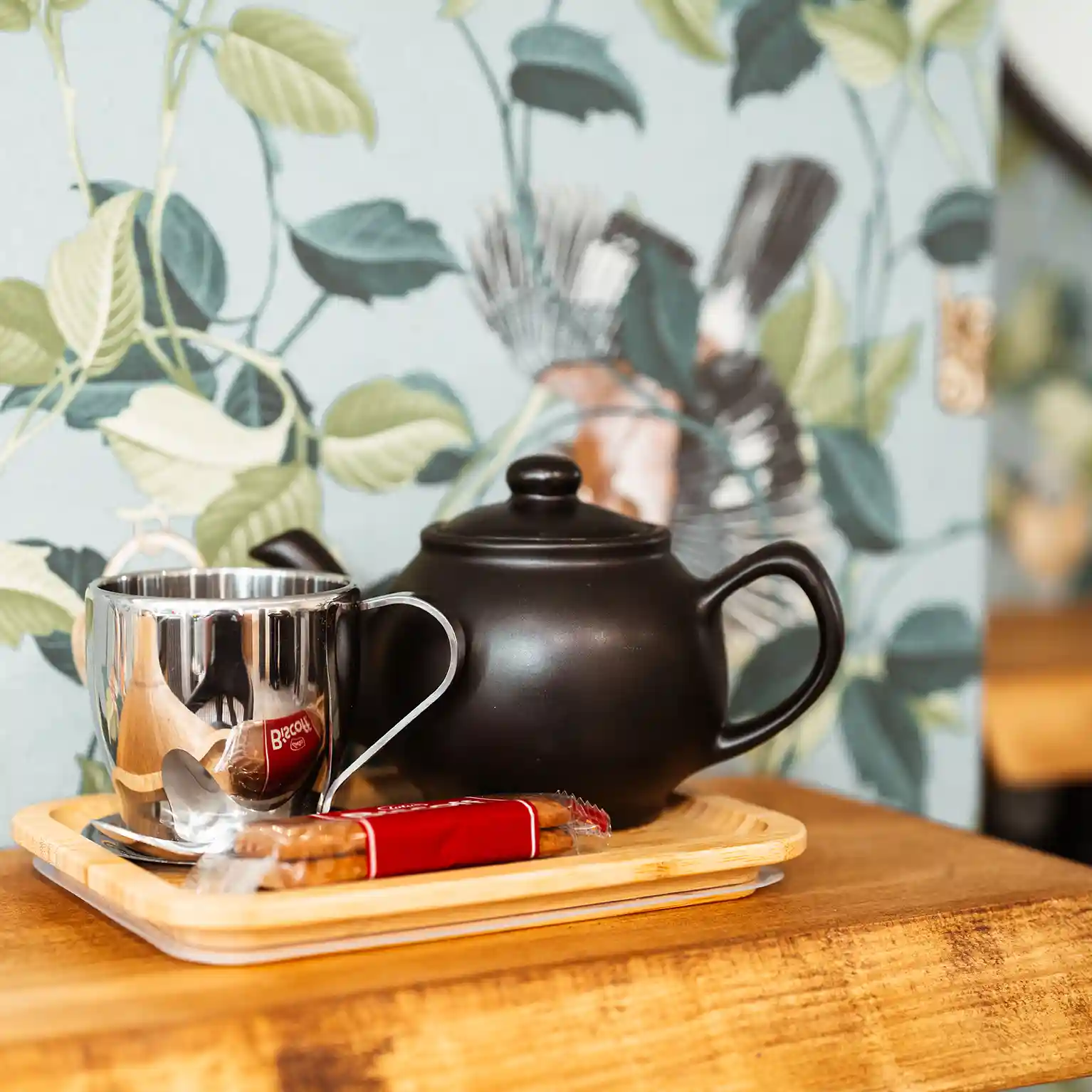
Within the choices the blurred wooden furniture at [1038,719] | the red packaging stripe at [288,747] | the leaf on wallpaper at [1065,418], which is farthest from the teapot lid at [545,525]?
the leaf on wallpaper at [1065,418]

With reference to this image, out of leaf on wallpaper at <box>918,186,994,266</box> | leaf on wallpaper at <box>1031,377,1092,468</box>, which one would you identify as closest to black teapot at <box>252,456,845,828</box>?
Result: leaf on wallpaper at <box>918,186,994,266</box>

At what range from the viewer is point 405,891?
0.64m

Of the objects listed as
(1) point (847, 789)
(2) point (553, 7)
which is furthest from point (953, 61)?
(1) point (847, 789)

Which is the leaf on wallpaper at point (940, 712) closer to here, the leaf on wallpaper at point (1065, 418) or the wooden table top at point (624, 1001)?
the wooden table top at point (624, 1001)

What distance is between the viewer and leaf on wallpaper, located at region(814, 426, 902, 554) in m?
1.10

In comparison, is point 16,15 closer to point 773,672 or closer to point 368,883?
point 368,883

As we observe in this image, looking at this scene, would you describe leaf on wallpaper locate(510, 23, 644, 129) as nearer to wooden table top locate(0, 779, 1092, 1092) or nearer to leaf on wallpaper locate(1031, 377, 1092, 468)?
wooden table top locate(0, 779, 1092, 1092)

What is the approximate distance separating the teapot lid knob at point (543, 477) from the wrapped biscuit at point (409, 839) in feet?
0.56

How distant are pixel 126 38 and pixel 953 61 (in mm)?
631

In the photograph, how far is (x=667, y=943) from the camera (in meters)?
0.66

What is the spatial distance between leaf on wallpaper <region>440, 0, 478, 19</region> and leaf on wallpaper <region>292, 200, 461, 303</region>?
0.13 m

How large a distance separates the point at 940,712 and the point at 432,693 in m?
0.56

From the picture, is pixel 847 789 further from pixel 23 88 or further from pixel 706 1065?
pixel 23 88

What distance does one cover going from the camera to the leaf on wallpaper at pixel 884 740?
1.12m
